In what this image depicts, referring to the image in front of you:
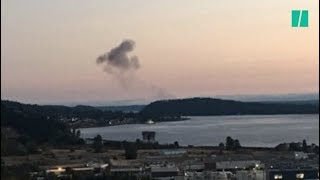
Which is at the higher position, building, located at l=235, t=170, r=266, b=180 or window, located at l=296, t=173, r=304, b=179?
window, located at l=296, t=173, r=304, b=179

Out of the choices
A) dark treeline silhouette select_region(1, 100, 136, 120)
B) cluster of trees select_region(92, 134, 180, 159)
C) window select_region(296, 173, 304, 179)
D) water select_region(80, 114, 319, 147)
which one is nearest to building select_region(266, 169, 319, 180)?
window select_region(296, 173, 304, 179)

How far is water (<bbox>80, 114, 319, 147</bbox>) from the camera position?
786 inches

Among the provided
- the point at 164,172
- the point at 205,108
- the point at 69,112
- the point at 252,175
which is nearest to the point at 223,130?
the point at 205,108

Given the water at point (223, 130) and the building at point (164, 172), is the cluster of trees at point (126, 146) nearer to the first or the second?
the water at point (223, 130)

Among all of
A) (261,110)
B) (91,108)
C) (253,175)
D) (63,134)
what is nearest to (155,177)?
(253,175)

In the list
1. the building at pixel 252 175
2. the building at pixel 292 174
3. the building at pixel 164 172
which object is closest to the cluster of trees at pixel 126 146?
the building at pixel 164 172

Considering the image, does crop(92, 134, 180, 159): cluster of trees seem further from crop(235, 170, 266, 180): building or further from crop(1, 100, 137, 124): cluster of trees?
crop(235, 170, 266, 180): building

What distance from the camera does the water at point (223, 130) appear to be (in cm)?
1997

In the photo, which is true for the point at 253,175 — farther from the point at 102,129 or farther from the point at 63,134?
the point at 102,129

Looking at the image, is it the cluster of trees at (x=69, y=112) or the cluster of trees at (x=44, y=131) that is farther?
the cluster of trees at (x=69, y=112)

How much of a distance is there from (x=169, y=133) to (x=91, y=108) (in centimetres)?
772

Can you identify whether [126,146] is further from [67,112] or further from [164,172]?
[164,172]

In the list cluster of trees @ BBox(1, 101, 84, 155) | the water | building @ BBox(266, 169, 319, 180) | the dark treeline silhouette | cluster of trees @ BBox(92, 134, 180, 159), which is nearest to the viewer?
building @ BBox(266, 169, 319, 180)

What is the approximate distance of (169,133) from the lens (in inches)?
953
